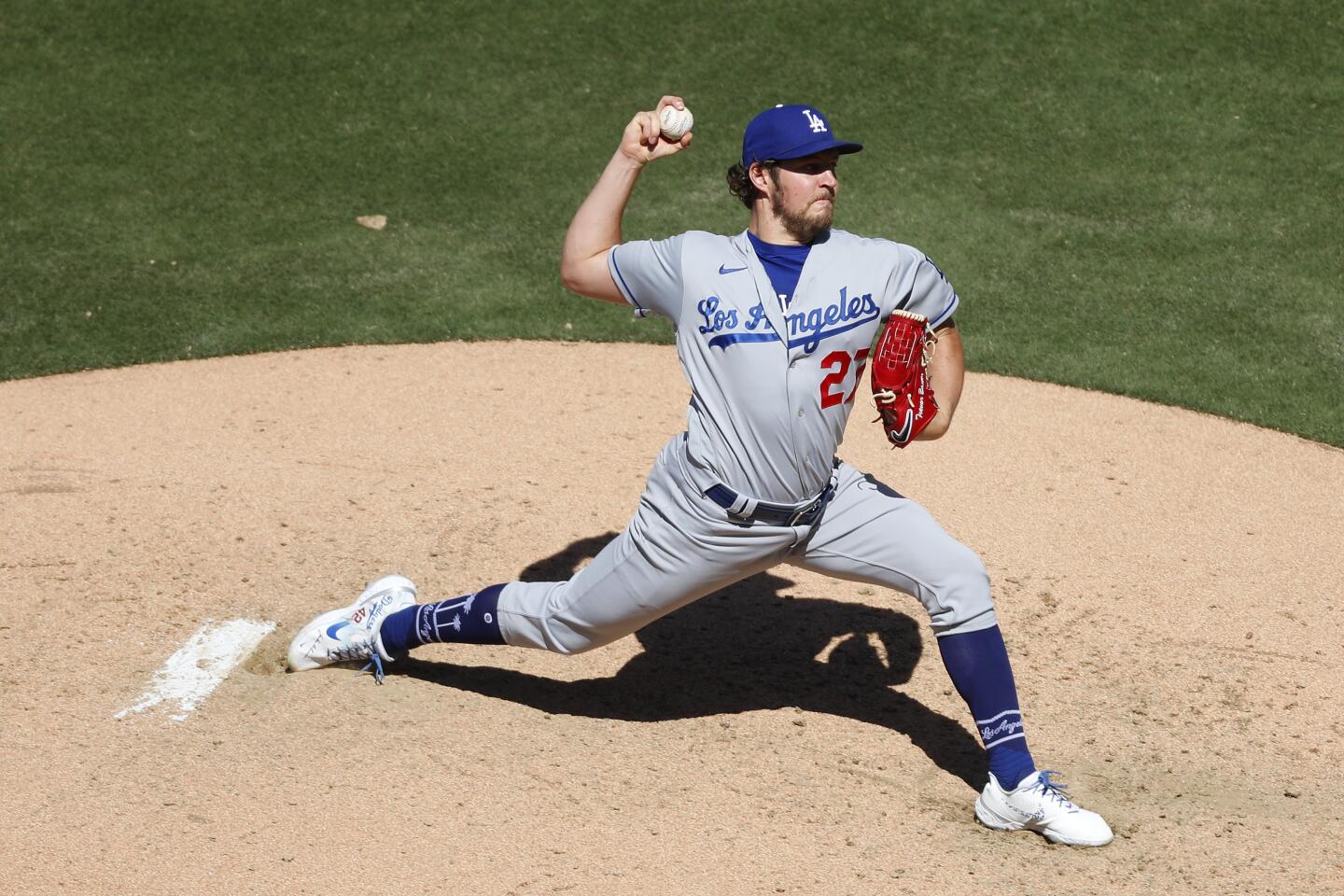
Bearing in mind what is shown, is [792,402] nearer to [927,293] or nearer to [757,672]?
[927,293]

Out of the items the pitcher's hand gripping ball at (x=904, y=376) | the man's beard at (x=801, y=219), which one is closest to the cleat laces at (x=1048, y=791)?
the pitcher's hand gripping ball at (x=904, y=376)

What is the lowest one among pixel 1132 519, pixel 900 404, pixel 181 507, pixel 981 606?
pixel 181 507

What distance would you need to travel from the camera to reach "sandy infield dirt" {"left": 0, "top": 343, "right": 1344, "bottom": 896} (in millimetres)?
3693

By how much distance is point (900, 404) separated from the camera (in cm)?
383

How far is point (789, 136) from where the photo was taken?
3.69 meters

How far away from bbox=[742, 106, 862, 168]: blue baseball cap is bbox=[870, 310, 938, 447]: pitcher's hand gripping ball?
476 millimetres

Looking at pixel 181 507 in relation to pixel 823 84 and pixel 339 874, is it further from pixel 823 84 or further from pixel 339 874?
pixel 823 84

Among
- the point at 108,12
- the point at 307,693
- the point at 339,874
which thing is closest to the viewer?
the point at 339,874

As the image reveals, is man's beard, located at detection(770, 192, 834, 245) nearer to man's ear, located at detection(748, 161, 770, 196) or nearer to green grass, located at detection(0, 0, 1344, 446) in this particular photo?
man's ear, located at detection(748, 161, 770, 196)

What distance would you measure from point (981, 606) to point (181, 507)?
3.14 metres

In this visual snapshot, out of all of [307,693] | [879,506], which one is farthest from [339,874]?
[879,506]

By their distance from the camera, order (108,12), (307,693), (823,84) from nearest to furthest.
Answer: (307,693) → (823,84) → (108,12)

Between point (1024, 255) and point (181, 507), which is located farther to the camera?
point (1024, 255)

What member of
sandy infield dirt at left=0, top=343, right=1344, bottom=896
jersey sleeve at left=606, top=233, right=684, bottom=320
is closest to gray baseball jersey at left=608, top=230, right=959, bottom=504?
jersey sleeve at left=606, top=233, right=684, bottom=320
